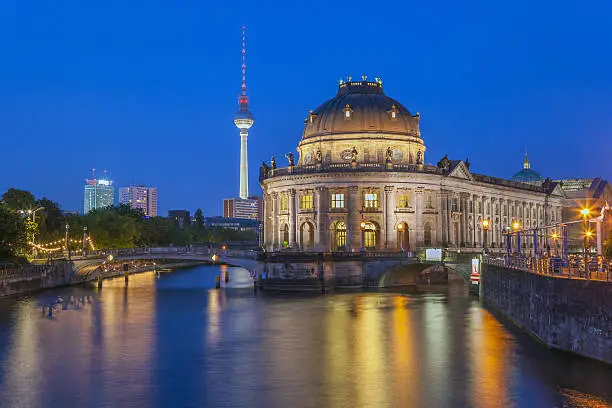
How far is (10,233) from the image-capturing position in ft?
321

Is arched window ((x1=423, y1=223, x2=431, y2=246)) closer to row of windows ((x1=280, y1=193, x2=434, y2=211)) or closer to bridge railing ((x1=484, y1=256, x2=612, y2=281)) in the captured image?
row of windows ((x1=280, y1=193, x2=434, y2=211))

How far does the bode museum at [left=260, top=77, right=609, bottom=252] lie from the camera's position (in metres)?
123

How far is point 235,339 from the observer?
63.4m

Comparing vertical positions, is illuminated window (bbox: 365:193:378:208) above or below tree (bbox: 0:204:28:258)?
above

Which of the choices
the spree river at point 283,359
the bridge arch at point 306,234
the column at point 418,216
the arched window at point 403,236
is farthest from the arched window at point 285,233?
the spree river at point 283,359

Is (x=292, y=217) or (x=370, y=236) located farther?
(x=292, y=217)

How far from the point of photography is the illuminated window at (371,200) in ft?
405

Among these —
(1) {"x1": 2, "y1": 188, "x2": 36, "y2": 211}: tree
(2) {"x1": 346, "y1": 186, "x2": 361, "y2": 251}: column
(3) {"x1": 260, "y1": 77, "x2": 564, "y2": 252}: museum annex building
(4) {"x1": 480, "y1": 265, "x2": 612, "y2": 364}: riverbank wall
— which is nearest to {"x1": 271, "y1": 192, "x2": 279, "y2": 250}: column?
(3) {"x1": 260, "y1": 77, "x2": 564, "y2": 252}: museum annex building

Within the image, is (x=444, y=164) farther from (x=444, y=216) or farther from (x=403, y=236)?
(x=403, y=236)

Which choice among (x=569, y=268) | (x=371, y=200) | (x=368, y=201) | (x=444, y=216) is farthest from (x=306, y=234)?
(x=569, y=268)

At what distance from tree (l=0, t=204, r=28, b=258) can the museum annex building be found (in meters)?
40.9

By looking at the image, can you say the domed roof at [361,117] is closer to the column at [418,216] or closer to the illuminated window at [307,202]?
the illuminated window at [307,202]

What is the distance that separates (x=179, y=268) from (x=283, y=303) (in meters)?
107

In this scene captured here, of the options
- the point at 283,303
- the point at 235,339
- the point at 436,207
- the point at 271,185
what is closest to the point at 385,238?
the point at 436,207
